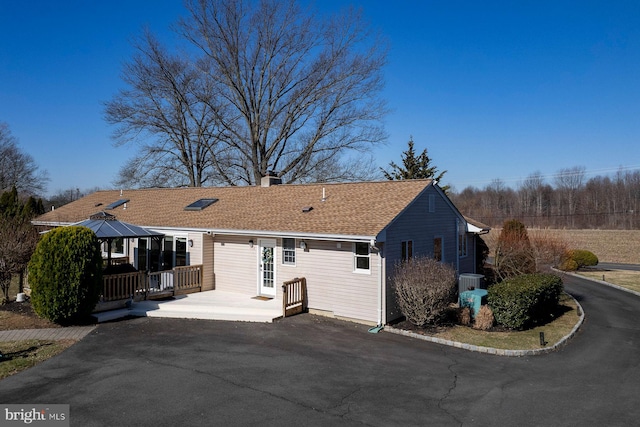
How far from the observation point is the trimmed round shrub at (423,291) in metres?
11.5

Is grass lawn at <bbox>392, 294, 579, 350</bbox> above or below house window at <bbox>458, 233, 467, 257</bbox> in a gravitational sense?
below

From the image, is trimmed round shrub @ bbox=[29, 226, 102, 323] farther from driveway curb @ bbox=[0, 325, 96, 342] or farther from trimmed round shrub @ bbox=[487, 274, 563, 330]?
trimmed round shrub @ bbox=[487, 274, 563, 330]

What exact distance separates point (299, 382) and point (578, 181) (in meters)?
77.2

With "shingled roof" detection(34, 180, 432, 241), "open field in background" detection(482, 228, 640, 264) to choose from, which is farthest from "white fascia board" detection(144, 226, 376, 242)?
"open field in background" detection(482, 228, 640, 264)

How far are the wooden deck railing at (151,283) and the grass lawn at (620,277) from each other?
20219 millimetres

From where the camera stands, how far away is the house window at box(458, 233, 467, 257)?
17.7 meters

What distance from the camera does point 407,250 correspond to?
44.7 ft

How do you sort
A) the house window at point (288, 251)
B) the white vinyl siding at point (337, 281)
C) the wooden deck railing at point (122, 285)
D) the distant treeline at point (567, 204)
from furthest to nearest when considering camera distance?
the distant treeline at point (567, 204) → the house window at point (288, 251) → the wooden deck railing at point (122, 285) → the white vinyl siding at point (337, 281)

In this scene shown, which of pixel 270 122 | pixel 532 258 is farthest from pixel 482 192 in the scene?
pixel 532 258

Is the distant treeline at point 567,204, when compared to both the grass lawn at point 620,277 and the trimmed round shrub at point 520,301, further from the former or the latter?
the trimmed round shrub at point 520,301

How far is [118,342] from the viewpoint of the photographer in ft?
34.0

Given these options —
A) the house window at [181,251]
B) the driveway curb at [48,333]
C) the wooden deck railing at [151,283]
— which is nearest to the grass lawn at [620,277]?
the wooden deck railing at [151,283]

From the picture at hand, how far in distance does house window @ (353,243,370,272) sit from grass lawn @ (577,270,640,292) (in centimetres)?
1536

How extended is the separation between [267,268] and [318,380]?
7241 mm
